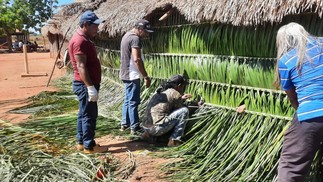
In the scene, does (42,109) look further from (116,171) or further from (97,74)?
(116,171)

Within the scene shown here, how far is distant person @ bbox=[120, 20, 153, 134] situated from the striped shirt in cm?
290

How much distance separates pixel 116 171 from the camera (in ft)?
14.3

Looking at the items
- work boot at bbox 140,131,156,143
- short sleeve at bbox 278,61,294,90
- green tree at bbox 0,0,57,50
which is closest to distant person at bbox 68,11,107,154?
work boot at bbox 140,131,156,143

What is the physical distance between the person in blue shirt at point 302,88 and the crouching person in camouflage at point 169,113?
2212 mm

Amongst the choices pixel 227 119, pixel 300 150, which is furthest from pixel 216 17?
pixel 300 150

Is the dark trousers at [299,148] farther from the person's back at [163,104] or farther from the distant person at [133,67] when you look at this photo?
the distant person at [133,67]

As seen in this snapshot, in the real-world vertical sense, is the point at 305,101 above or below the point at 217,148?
above

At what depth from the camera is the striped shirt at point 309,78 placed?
275 centimetres

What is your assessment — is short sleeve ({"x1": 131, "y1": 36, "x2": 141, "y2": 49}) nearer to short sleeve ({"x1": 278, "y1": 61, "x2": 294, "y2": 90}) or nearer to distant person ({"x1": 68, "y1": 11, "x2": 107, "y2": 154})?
distant person ({"x1": 68, "y1": 11, "x2": 107, "y2": 154})

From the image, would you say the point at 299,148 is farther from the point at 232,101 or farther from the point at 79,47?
the point at 79,47

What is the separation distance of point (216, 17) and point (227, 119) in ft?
3.96

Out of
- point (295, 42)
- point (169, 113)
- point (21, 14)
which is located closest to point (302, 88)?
point (295, 42)

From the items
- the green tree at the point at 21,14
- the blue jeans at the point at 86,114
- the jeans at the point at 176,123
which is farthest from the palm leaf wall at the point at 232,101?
the green tree at the point at 21,14

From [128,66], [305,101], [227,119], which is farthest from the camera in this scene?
[128,66]
